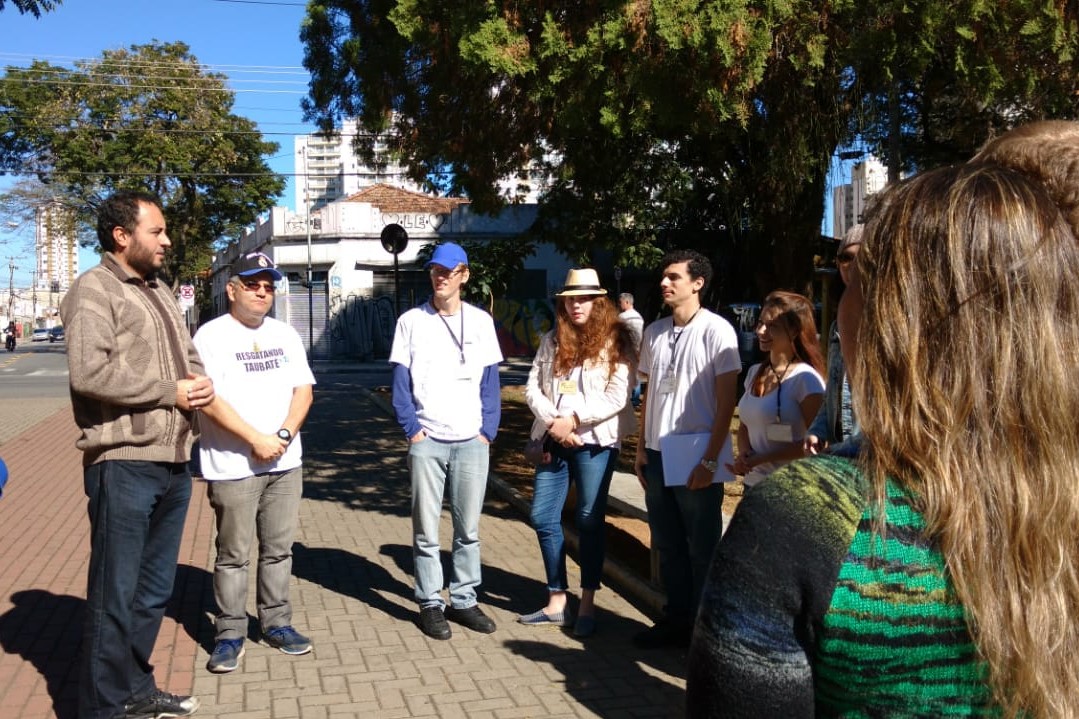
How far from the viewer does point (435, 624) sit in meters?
5.30

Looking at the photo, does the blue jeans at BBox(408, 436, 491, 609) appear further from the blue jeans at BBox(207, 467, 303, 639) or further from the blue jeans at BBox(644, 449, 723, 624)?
the blue jeans at BBox(644, 449, 723, 624)

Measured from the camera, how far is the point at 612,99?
6.72 metres

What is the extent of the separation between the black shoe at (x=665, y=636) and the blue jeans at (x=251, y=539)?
1936mm

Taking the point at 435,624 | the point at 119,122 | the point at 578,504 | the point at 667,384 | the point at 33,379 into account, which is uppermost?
the point at 119,122

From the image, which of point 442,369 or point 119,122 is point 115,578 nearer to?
point 442,369

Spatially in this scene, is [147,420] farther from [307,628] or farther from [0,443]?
[0,443]

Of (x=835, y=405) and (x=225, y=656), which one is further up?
(x=835, y=405)

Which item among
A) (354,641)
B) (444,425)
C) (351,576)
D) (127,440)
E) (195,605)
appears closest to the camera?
(127,440)

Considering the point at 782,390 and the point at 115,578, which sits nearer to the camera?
the point at 115,578

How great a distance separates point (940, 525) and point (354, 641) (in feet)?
15.1

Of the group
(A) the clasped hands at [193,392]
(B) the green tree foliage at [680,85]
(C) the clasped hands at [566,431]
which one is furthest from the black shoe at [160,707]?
(B) the green tree foliage at [680,85]

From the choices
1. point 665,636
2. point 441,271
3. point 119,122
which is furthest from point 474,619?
point 119,122

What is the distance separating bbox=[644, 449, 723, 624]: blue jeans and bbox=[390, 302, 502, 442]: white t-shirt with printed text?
107cm

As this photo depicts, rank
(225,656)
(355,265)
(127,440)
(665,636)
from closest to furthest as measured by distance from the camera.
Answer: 1. (127,440)
2. (225,656)
3. (665,636)
4. (355,265)
